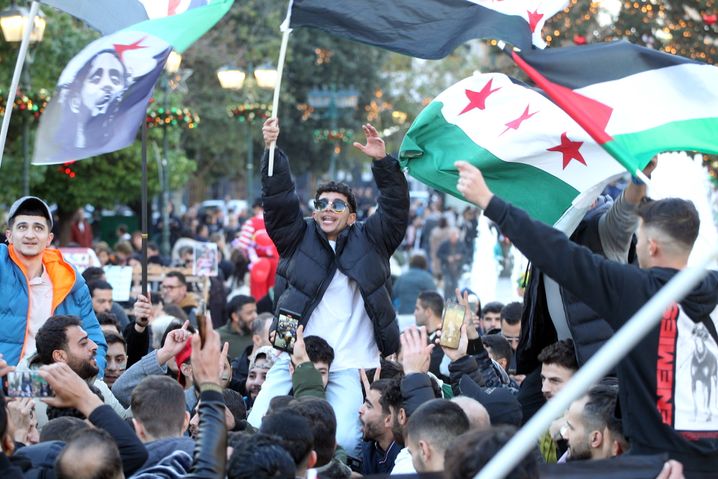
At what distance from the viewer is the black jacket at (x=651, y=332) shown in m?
5.04

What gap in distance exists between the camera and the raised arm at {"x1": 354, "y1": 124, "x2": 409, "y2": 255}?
7.58 meters

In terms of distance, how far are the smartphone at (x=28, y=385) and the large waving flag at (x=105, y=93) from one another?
5.52 feet

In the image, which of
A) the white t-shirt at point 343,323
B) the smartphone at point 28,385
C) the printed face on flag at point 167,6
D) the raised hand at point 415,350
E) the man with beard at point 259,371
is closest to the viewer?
the smartphone at point 28,385

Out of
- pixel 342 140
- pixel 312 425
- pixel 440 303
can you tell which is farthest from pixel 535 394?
A: pixel 342 140

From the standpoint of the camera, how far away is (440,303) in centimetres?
1183

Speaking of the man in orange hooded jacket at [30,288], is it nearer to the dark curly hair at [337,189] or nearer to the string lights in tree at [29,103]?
the dark curly hair at [337,189]

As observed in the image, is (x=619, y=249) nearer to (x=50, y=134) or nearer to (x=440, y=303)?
(x=50, y=134)

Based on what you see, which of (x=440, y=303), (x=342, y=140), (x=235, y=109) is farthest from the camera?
(x=342, y=140)

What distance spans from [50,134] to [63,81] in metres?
0.30

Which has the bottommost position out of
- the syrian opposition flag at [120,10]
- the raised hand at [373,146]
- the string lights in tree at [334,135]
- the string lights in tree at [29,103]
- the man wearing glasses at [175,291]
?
the man wearing glasses at [175,291]

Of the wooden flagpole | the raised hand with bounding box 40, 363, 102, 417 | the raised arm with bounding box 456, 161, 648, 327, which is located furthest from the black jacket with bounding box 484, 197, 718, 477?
the wooden flagpole

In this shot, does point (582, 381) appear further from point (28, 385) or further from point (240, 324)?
point (240, 324)

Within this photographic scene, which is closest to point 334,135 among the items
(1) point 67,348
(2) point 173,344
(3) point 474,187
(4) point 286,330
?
(4) point 286,330

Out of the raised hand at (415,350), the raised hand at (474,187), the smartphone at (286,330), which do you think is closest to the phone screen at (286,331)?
the smartphone at (286,330)
